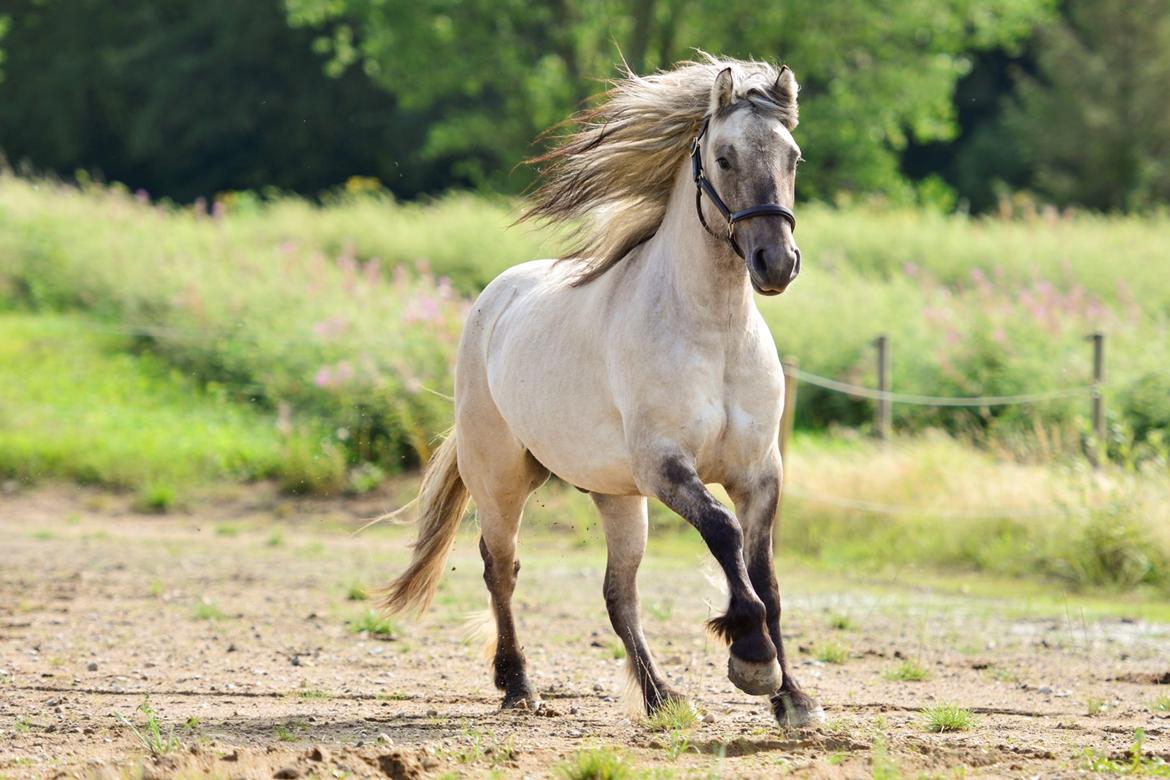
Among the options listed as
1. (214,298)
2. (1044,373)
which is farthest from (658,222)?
(214,298)

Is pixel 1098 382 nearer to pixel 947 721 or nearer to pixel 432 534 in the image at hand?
pixel 432 534

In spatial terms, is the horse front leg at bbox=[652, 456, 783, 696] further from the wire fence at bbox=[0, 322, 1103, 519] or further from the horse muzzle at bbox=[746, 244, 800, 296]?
the wire fence at bbox=[0, 322, 1103, 519]

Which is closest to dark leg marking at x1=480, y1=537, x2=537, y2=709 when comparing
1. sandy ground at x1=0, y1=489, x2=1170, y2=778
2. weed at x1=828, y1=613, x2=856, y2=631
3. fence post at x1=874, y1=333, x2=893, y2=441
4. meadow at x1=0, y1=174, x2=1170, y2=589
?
sandy ground at x1=0, y1=489, x2=1170, y2=778

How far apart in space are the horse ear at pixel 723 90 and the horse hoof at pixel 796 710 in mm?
2023

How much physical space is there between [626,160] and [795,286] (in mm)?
11407

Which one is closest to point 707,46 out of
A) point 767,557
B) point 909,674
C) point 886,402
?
point 886,402

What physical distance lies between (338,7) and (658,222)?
2290cm

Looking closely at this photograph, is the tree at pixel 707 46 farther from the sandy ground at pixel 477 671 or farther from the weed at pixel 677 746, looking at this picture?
the weed at pixel 677 746

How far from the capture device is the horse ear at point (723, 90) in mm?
5164

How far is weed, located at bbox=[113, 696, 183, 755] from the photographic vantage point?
4777 mm

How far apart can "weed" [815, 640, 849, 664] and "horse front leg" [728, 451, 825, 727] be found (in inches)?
86.0

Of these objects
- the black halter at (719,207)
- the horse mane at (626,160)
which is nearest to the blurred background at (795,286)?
the horse mane at (626,160)

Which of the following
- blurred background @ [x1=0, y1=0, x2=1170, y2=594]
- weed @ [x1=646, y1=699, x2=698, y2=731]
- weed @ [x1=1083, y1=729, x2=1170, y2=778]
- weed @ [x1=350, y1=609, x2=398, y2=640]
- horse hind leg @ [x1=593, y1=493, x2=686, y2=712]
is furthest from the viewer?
blurred background @ [x1=0, y1=0, x2=1170, y2=594]

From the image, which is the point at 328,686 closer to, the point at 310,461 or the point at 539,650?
the point at 539,650
